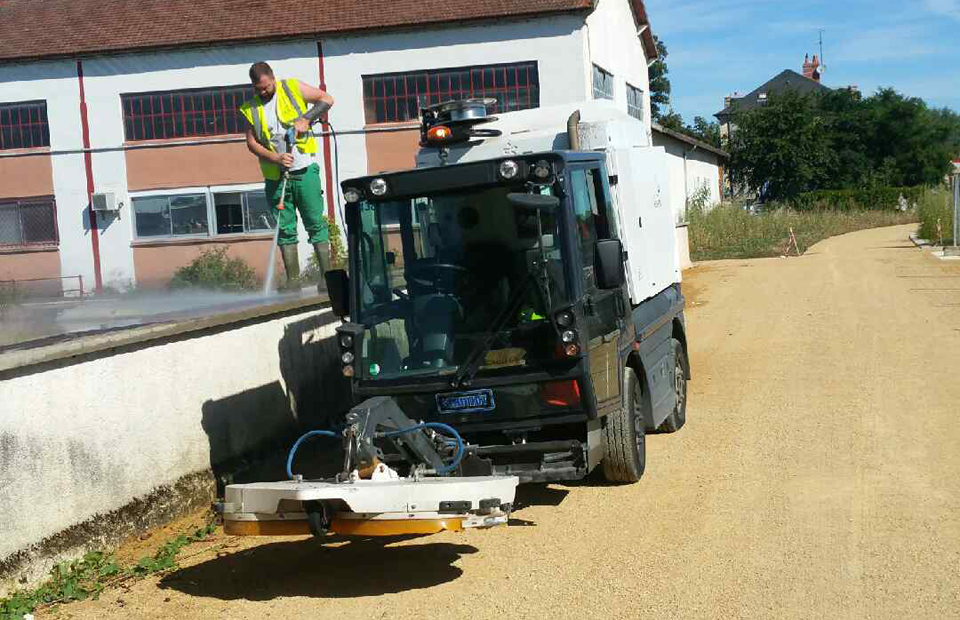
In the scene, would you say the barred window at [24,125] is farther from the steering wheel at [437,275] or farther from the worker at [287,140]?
the steering wheel at [437,275]

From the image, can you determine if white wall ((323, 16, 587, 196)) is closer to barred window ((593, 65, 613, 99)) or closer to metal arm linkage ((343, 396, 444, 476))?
barred window ((593, 65, 613, 99))

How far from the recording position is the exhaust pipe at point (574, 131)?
9.59 meters

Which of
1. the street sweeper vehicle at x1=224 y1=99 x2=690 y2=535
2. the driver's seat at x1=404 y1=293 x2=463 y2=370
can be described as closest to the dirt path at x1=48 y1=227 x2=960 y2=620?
the street sweeper vehicle at x1=224 y1=99 x2=690 y2=535

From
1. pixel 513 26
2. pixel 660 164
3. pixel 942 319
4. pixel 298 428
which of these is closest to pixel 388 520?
pixel 298 428

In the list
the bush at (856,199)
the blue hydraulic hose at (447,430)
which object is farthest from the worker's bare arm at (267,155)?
the bush at (856,199)

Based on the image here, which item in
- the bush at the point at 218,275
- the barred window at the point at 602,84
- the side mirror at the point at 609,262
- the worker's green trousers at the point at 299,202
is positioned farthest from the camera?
the barred window at the point at 602,84

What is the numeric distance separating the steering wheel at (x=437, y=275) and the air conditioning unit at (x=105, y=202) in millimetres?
23716

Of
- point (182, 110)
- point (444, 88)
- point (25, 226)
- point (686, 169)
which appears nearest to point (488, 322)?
point (25, 226)

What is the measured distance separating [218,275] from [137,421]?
624 cm

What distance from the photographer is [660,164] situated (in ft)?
37.3

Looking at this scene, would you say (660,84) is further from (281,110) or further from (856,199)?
(281,110)

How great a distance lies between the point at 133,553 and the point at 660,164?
6148 mm

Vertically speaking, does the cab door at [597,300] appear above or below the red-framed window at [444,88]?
below

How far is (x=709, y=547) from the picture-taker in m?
7.16
